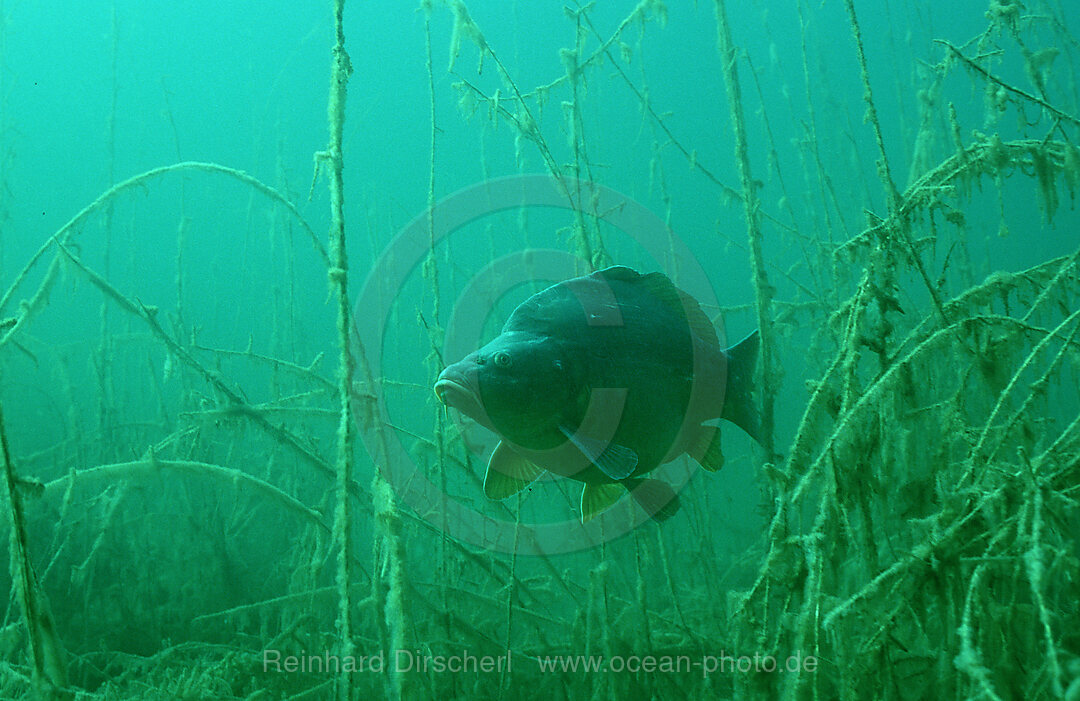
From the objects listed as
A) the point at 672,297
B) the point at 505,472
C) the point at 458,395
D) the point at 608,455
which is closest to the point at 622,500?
the point at 505,472

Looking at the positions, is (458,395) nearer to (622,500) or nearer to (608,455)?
(608,455)

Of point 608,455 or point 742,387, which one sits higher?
point 742,387

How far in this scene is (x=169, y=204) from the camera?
5609 cm

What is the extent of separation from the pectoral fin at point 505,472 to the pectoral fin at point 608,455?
0.26 meters

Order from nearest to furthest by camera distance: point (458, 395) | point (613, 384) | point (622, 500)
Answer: point (458, 395), point (613, 384), point (622, 500)

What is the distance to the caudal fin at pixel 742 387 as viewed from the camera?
2246 millimetres

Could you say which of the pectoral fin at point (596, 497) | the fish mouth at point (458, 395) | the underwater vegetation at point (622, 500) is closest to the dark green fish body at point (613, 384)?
the pectoral fin at point (596, 497)

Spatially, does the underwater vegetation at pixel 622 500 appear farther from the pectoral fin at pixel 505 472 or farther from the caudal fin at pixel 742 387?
the pectoral fin at pixel 505 472

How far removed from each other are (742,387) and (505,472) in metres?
0.93

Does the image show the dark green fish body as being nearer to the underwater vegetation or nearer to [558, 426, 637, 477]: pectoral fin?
[558, 426, 637, 477]: pectoral fin

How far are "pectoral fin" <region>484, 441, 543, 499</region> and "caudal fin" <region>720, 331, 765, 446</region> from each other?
0.76m

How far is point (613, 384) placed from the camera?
218cm

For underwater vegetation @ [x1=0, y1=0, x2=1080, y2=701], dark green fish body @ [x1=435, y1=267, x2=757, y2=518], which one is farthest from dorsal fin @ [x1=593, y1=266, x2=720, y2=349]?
underwater vegetation @ [x1=0, y1=0, x2=1080, y2=701]

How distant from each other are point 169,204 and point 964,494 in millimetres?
66379
